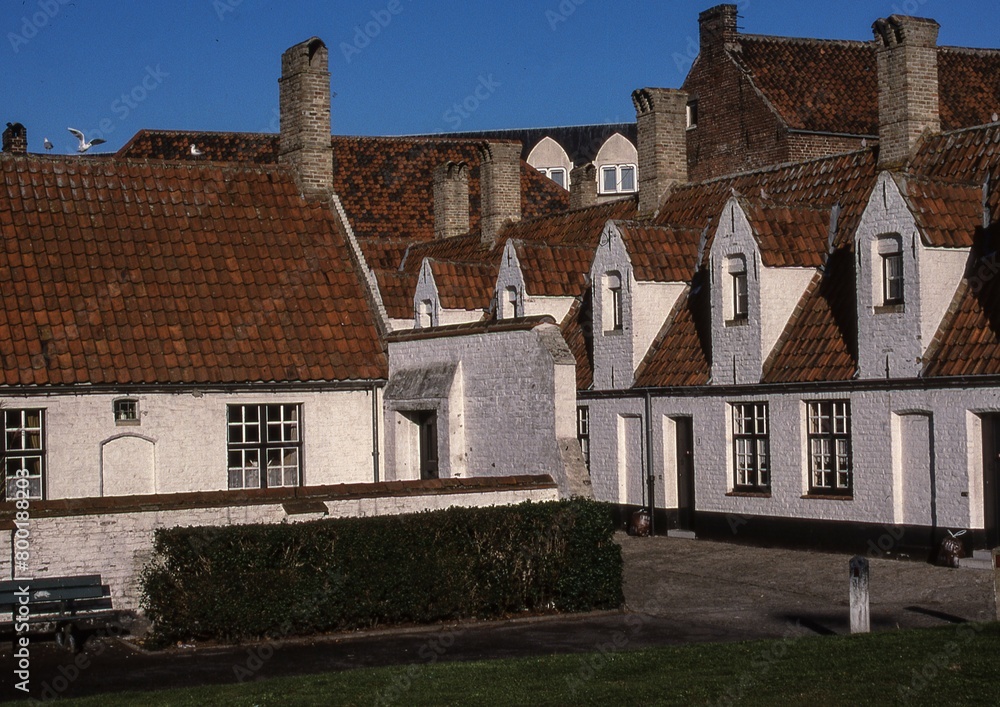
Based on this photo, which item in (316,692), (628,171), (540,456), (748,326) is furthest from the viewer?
(628,171)

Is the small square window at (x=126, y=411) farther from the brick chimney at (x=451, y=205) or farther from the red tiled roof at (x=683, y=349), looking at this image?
the brick chimney at (x=451, y=205)

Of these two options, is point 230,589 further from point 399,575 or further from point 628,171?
point 628,171

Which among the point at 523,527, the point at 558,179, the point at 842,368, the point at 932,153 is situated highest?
the point at 558,179

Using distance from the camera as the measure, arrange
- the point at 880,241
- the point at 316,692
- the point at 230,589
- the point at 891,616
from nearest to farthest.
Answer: the point at 316,692 < the point at 230,589 < the point at 891,616 < the point at 880,241

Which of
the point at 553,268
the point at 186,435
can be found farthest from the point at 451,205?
the point at 186,435

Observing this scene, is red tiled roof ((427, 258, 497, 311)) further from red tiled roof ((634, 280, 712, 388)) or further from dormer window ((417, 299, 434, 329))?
red tiled roof ((634, 280, 712, 388))

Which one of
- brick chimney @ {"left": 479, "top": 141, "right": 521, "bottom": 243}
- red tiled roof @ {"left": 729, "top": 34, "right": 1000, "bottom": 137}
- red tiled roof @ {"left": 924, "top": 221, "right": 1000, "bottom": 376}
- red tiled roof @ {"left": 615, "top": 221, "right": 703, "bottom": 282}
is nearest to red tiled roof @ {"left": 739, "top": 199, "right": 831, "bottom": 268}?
red tiled roof @ {"left": 615, "top": 221, "right": 703, "bottom": 282}

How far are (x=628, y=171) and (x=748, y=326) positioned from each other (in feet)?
158

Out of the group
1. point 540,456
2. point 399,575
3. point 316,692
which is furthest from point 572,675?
point 540,456

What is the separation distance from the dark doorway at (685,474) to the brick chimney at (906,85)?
5.92 metres

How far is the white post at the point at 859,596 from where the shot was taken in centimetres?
1501

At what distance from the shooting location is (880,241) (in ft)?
74.2

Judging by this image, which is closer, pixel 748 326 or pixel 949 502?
pixel 949 502

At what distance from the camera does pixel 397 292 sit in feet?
109
